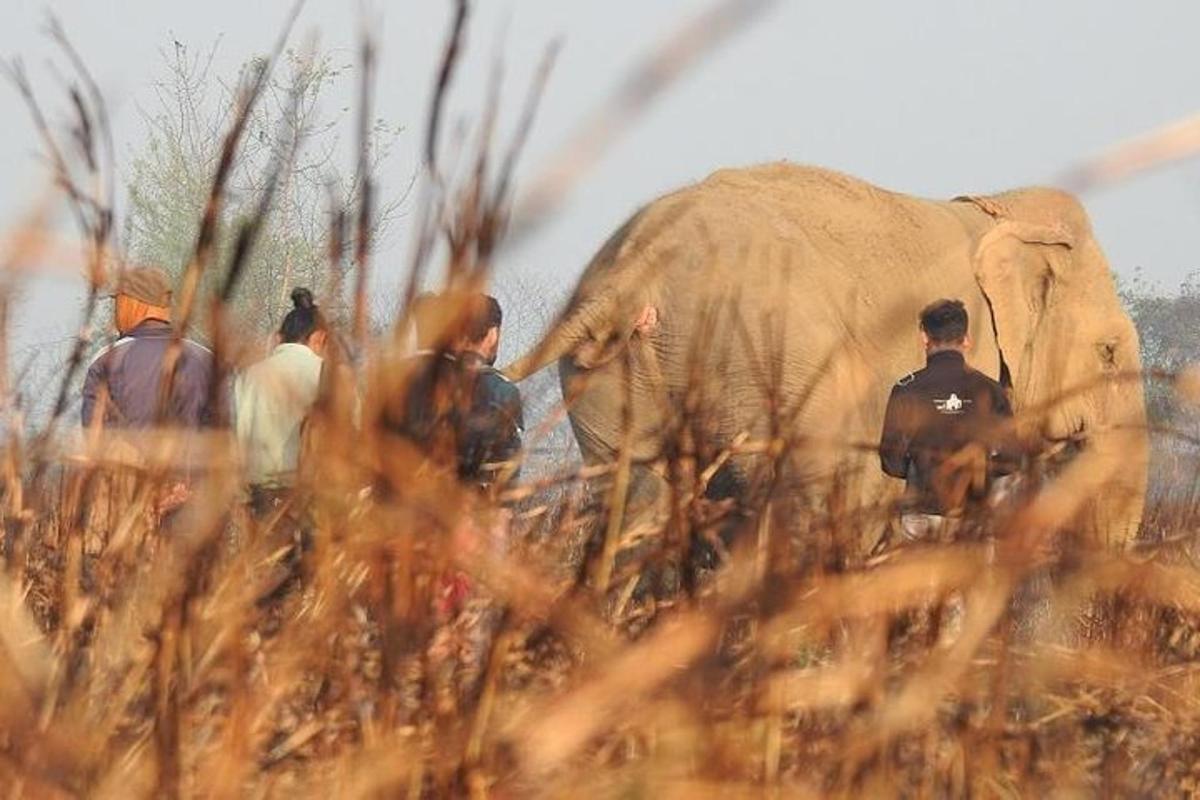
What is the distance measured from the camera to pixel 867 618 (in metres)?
1.52

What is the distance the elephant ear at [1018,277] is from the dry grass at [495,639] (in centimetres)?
1040

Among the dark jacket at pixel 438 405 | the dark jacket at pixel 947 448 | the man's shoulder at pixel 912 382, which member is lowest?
the man's shoulder at pixel 912 382

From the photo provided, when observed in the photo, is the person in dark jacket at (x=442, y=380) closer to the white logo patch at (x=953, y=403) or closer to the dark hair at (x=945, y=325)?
the white logo patch at (x=953, y=403)

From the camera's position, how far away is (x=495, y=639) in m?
1.28

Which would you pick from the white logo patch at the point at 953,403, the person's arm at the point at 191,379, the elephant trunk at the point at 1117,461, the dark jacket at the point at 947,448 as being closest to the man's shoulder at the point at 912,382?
the white logo patch at the point at 953,403

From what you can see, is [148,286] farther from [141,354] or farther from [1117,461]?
[1117,461]

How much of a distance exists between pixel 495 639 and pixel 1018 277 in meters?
11.3

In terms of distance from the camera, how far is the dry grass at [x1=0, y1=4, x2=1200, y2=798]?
3.85 ft

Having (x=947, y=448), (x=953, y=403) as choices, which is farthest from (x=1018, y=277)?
(x=947, y=448)

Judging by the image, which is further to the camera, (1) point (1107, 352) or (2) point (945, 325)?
(1) point (1107, 352)

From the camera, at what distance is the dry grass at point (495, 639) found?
46.3 inches

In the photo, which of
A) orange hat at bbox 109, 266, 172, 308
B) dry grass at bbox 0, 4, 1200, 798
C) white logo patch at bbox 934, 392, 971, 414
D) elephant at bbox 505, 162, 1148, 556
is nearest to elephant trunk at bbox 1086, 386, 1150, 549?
dry grass at bbox 0, 4, 1200, 798

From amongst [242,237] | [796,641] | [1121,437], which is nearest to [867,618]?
[796,641]

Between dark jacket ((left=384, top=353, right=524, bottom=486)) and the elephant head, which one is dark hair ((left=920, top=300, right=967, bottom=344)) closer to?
the elephant head
